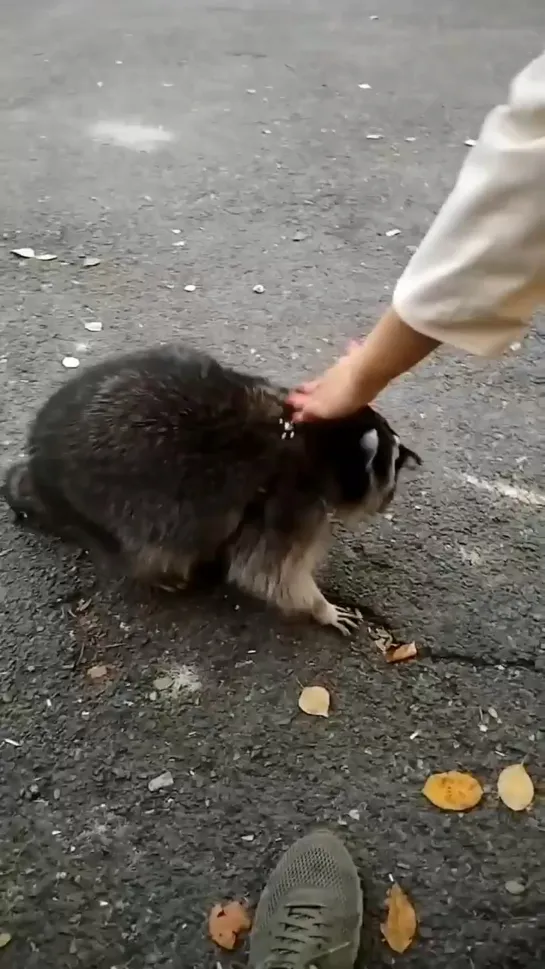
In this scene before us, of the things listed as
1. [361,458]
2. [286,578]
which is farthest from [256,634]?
[361,458]

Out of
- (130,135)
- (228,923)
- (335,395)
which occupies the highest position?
(335,395)

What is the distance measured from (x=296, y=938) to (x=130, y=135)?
255cm

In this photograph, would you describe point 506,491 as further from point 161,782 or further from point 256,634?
point 161,782

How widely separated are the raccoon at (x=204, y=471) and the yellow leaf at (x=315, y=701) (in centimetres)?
14

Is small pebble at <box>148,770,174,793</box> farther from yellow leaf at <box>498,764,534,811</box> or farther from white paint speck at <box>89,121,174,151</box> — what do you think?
white paint speck at <box>89,121,174,151</box>

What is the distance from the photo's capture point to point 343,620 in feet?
5.14

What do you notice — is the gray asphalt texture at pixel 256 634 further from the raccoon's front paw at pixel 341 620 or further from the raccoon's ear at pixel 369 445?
the raccoon's ear at pixel 369 445

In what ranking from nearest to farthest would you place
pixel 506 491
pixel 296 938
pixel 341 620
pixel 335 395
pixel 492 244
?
pixel 492 244 < pixel 296 938 < pixel 335 395 < pixel 341 620 < pixel 506 491

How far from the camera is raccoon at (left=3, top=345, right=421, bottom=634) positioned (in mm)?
1412

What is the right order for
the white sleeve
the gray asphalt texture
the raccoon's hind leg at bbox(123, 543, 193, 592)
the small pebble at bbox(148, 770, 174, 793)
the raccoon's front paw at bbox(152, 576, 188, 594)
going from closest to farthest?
the white sleeve, the gray asphalt texture, the small pebble at bbox(148, 770, 174, 793), the raccoon's hind leg at bbox(123, 543, 193, 592), the raccoon's front paw at bbox(152, 576, 188, 594)

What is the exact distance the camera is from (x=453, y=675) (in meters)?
1.50

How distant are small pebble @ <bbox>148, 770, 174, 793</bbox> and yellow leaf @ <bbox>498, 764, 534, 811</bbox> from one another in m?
0.51

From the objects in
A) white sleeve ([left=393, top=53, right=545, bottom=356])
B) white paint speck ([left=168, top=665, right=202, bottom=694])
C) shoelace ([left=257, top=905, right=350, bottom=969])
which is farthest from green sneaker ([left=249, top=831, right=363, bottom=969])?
white sleeve ([left=393, top=53, right=545, bottom=356])

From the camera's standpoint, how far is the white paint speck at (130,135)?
2895 mm
